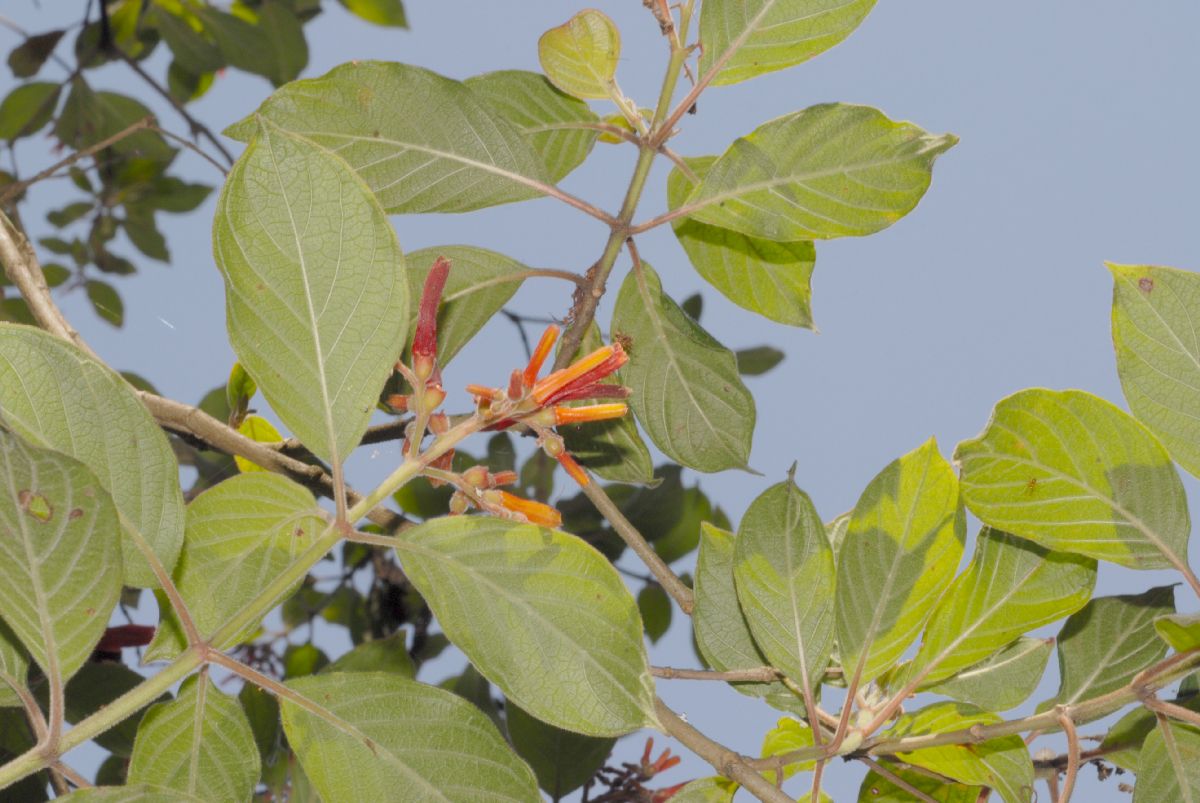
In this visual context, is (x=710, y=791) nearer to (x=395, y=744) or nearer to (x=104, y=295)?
(x=395, y=744)

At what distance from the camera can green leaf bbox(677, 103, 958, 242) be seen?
67cm

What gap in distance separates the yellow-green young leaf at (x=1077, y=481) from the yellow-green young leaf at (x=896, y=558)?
0.03 meters

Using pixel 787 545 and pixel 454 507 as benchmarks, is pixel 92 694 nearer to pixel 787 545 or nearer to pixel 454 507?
pixel 454 507

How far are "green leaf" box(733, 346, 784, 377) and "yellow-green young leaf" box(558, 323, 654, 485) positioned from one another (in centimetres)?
91

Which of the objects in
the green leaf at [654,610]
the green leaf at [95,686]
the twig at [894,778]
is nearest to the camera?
the twig at [894,778]

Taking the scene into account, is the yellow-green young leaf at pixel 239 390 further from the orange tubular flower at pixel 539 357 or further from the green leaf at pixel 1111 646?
the green leaf at pixel 1111 646

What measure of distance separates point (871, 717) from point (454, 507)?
279 mm

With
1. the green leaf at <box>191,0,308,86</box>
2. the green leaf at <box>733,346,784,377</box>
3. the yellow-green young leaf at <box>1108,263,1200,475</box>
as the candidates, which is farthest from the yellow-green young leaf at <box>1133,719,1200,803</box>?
the green leaf at <box>191,0,308,86</box>

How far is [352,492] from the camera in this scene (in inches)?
28.8

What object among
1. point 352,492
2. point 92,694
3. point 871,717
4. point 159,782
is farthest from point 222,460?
point 871,717

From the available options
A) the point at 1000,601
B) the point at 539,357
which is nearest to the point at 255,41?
the point at 539,357

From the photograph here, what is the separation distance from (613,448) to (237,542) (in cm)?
36

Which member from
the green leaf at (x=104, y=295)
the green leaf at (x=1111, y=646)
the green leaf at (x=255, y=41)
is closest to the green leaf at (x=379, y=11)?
the green leaf at (x=255, y=41)

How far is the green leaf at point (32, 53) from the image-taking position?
183 cm
